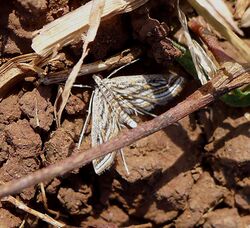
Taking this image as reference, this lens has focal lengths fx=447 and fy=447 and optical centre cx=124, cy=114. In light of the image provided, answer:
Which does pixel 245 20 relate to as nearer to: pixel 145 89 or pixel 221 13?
pixel 221 13

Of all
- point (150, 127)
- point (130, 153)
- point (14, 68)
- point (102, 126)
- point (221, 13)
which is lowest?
point (130, 153)

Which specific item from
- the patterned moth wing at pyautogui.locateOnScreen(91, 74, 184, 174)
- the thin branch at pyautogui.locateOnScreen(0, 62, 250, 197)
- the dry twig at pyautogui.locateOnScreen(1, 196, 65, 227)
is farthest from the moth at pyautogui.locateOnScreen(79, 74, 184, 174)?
the dry twig at pyautogui.locateOnScreen(1, 196, 65, 227)

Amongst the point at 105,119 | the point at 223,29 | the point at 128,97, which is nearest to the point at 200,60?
the point at 223,29

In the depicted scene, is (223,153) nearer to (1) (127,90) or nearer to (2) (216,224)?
(2) (216,224)

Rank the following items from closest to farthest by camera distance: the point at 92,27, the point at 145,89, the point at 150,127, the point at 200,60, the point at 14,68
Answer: the point at 150,127, the point at 92,27, the point at 14,68, the point at 200,60, the point at 145,89

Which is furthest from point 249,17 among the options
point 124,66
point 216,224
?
point 216,224

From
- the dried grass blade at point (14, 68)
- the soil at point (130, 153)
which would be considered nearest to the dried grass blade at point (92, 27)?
the soil at point (130, 153)

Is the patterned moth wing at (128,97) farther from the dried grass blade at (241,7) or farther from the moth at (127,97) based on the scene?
the dried grass blade at (241,7)
